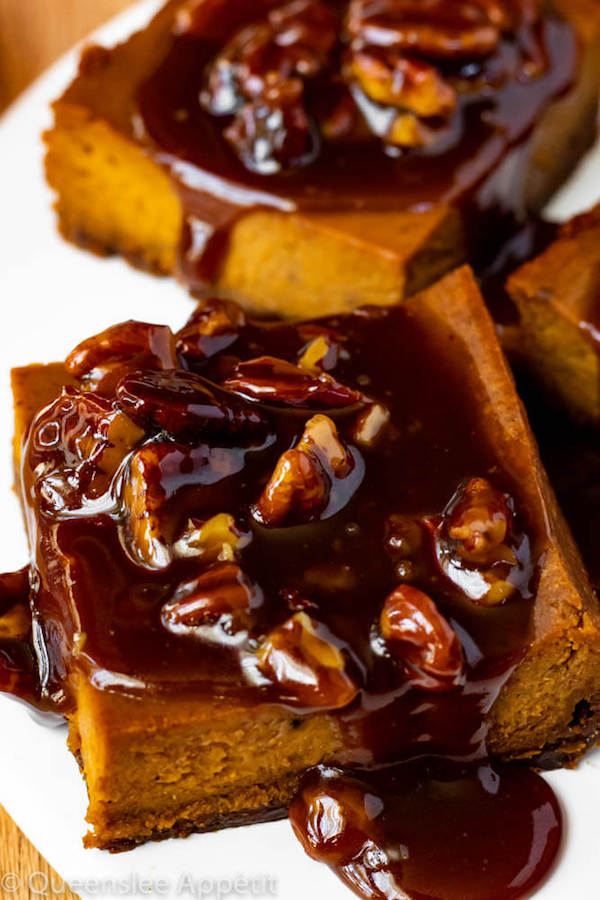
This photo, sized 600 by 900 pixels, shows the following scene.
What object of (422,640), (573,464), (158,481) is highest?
(158,481)

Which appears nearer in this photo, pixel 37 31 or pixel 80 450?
pixel 80 450

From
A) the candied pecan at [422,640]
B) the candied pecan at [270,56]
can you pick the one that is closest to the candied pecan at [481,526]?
the candied pecan at [422,640]

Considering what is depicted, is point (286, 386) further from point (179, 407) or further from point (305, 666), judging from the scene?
point (305, 666)

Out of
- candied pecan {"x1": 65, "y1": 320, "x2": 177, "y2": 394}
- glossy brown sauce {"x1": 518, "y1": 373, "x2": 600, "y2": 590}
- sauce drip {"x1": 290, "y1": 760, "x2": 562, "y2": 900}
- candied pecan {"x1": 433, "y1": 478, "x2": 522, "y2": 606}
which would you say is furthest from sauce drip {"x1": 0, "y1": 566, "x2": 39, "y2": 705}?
glossy brown sauce {"x1": 518, "y1": 373, "x2": 600, "y2": 590}

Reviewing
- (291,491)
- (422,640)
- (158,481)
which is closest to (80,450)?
(158,481)

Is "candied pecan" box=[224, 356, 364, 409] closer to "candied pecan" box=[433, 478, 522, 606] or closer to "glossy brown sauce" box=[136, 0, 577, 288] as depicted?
"candied pecan" box=[433, 478, 522, 606]
